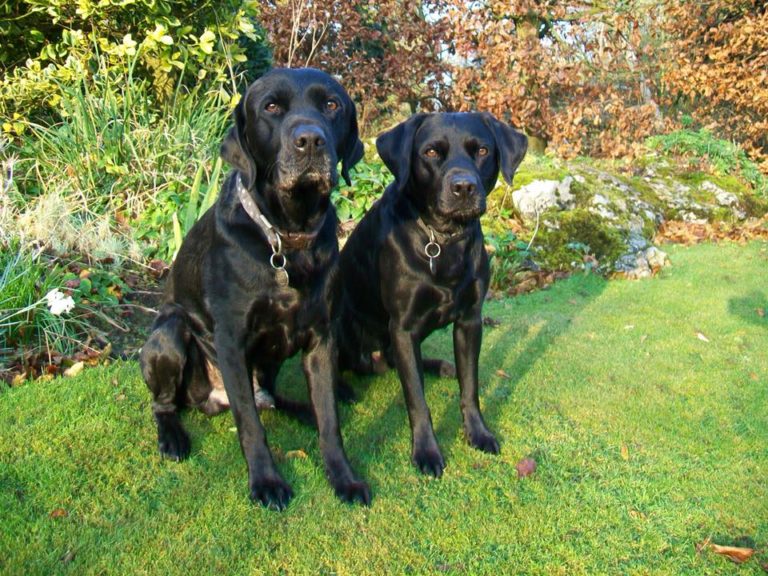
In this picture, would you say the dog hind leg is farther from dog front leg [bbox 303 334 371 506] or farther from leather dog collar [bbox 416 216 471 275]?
leather dog collar [bbox 416 216 471 275]

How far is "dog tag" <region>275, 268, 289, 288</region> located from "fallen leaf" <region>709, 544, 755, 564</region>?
1.86m

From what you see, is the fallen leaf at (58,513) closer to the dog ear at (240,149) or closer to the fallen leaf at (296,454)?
the fallen leaf at (296,454)

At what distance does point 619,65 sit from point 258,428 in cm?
884

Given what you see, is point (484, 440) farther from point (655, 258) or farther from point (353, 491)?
point (655, 258)

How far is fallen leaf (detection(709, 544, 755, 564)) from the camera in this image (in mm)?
2266

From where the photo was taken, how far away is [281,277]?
8.66 feet

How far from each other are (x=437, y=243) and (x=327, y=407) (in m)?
0.91

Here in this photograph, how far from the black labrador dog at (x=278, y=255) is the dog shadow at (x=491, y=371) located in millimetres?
469

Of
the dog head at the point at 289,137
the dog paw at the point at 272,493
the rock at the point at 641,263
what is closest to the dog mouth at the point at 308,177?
the dog head at the point at 289,137

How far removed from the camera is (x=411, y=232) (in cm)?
312

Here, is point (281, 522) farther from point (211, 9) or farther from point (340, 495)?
point (211, 9)

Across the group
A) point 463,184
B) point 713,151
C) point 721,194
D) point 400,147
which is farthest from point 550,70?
point 463,184

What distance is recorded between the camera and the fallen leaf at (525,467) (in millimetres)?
2852

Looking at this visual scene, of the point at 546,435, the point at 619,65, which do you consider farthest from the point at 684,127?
the point at 546,435
